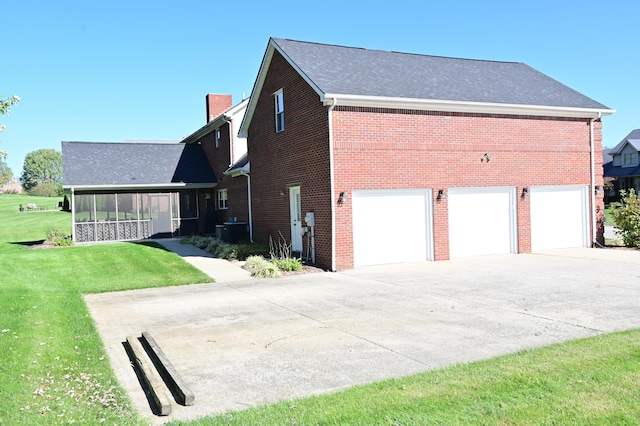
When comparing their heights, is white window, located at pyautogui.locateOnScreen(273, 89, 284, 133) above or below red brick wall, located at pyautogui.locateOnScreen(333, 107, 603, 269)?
above

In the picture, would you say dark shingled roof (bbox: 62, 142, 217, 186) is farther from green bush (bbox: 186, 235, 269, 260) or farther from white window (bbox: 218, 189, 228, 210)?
green bush (bbox: 186, 235, 269, 260)

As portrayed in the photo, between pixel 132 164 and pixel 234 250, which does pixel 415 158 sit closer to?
pixel 234 250

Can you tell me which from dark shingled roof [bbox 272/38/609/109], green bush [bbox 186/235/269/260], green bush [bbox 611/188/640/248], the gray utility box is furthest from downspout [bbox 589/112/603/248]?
the gray utility box

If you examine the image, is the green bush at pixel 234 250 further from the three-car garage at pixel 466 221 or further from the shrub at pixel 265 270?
the three-car garage at pixel 466 221

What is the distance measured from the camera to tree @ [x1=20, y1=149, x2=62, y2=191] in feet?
440

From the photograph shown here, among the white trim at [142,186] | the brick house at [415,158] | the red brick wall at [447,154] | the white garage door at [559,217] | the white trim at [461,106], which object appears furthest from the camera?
the white trim at [142,186]

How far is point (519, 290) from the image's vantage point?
35.4ft

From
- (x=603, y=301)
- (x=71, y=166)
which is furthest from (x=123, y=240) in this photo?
(x=603, y=301)

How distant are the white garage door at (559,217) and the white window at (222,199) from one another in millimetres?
13957

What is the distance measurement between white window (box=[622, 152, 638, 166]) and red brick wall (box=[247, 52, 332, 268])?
4441cm

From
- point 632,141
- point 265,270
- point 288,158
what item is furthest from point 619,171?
point 265,270

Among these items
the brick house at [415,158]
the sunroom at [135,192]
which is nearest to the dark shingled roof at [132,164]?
the sunroom at [135,192]

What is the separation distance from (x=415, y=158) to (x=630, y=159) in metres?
45.3

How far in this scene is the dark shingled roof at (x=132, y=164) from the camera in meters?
24.8
